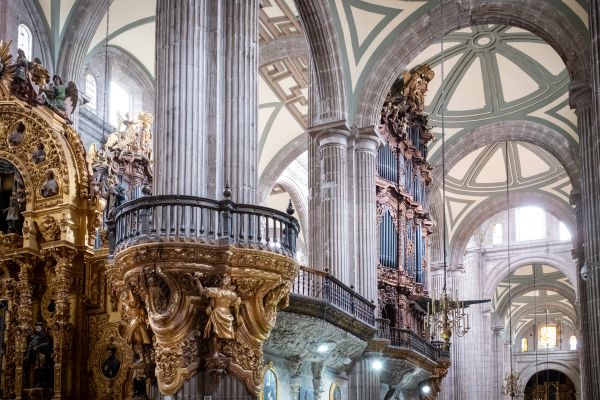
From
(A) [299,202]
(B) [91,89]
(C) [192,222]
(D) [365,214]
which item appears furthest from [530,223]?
(C) [192,222]

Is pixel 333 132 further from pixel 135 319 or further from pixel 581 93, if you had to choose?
pixel 135 319

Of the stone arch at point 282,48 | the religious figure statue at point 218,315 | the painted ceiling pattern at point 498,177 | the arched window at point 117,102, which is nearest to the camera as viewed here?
the religious figure statue at point 218,315

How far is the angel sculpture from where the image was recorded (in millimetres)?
15984

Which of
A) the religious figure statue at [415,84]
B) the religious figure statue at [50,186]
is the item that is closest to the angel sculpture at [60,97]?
the religious figure statue at [50,186]

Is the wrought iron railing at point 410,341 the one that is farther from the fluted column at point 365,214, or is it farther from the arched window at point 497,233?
the arched window at point 497,233

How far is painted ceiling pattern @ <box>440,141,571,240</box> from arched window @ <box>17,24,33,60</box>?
56.4 feet

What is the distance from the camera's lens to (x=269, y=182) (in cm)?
2875

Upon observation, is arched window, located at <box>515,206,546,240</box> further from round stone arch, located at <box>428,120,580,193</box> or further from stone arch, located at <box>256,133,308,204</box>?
stone arch, located at <box>256,133,308,204</box>

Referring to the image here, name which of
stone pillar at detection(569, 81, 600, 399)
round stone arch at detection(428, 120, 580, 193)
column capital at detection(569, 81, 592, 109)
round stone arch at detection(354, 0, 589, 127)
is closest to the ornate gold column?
round stone arch at detection(354, 0, 589, 127)

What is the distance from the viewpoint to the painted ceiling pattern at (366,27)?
21688 mm

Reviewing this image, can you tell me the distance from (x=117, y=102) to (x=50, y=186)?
7052mm

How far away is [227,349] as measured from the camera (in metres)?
12.0

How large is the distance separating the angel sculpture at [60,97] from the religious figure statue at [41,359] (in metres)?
3.75

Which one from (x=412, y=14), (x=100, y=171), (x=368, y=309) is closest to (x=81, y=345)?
(x=100, y=171)
